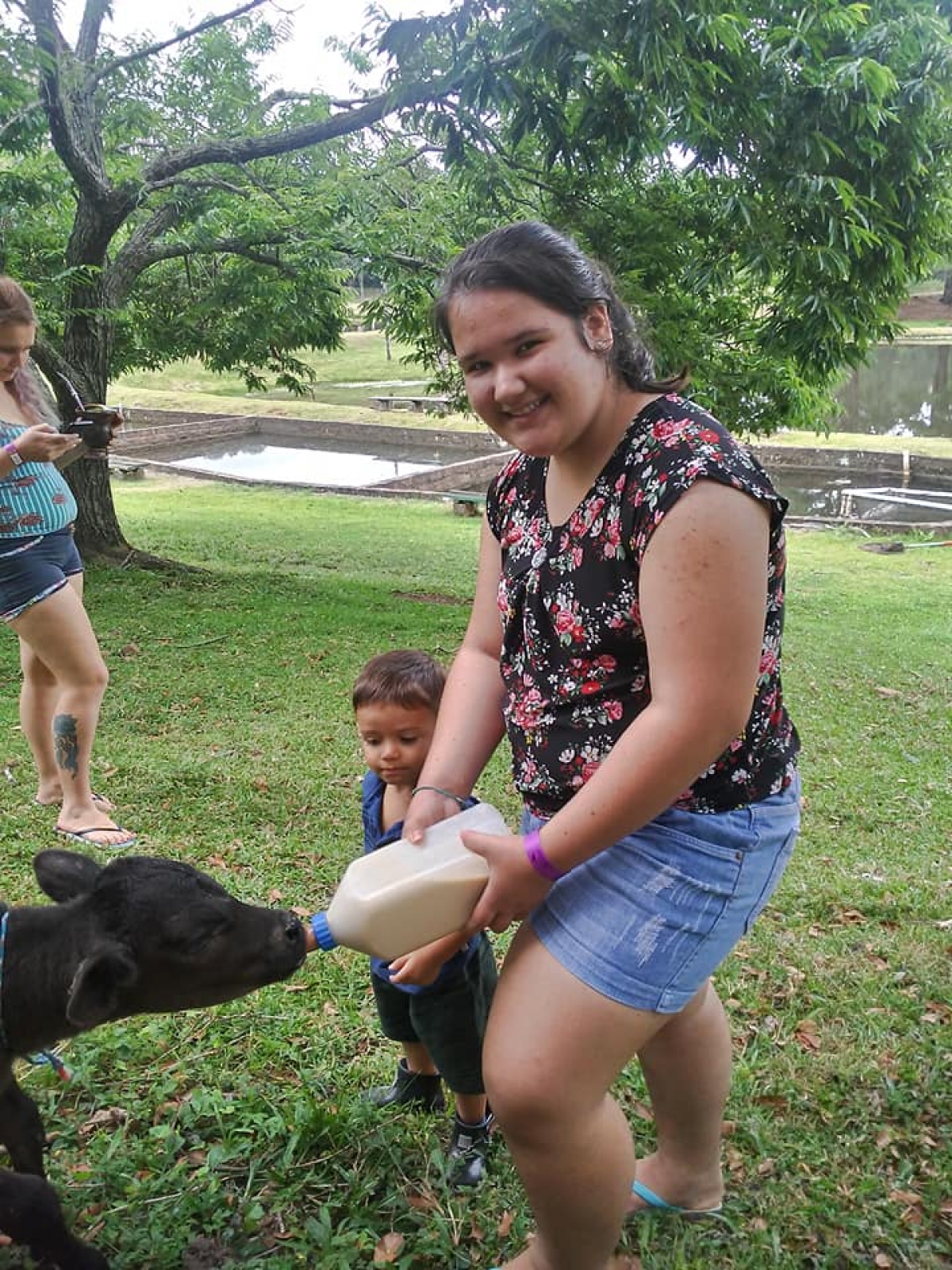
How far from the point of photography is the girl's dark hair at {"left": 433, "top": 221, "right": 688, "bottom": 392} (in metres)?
1.90

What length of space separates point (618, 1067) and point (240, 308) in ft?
35.3

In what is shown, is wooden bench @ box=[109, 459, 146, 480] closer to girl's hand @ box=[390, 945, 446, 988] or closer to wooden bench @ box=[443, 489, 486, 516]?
wooden bench @ box=[443, 489, 486, 516]

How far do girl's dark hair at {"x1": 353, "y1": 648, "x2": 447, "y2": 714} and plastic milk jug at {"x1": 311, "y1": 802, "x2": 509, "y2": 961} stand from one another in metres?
0.56

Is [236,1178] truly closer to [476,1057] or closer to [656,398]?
[476,1057]

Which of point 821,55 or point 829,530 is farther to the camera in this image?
point 829,530

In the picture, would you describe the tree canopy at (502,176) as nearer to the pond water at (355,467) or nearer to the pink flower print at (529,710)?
the pink flower print at (529,710)

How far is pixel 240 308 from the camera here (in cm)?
1141

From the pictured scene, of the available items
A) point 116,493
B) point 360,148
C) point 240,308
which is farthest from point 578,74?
point 116,493

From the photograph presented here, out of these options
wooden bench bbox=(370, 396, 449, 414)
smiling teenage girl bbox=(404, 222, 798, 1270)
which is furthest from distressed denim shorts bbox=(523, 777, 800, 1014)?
wooden bench bbox=(370, 396, 449, 414)

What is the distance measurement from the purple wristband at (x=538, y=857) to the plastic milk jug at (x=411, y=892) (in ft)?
0.51

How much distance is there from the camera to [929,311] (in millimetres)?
59031

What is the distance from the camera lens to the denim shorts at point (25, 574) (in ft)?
13.8

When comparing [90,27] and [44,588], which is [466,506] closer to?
[90,27]

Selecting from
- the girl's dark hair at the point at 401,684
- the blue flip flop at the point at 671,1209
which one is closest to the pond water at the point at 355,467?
the girl's dark hair at the point at 401,684
